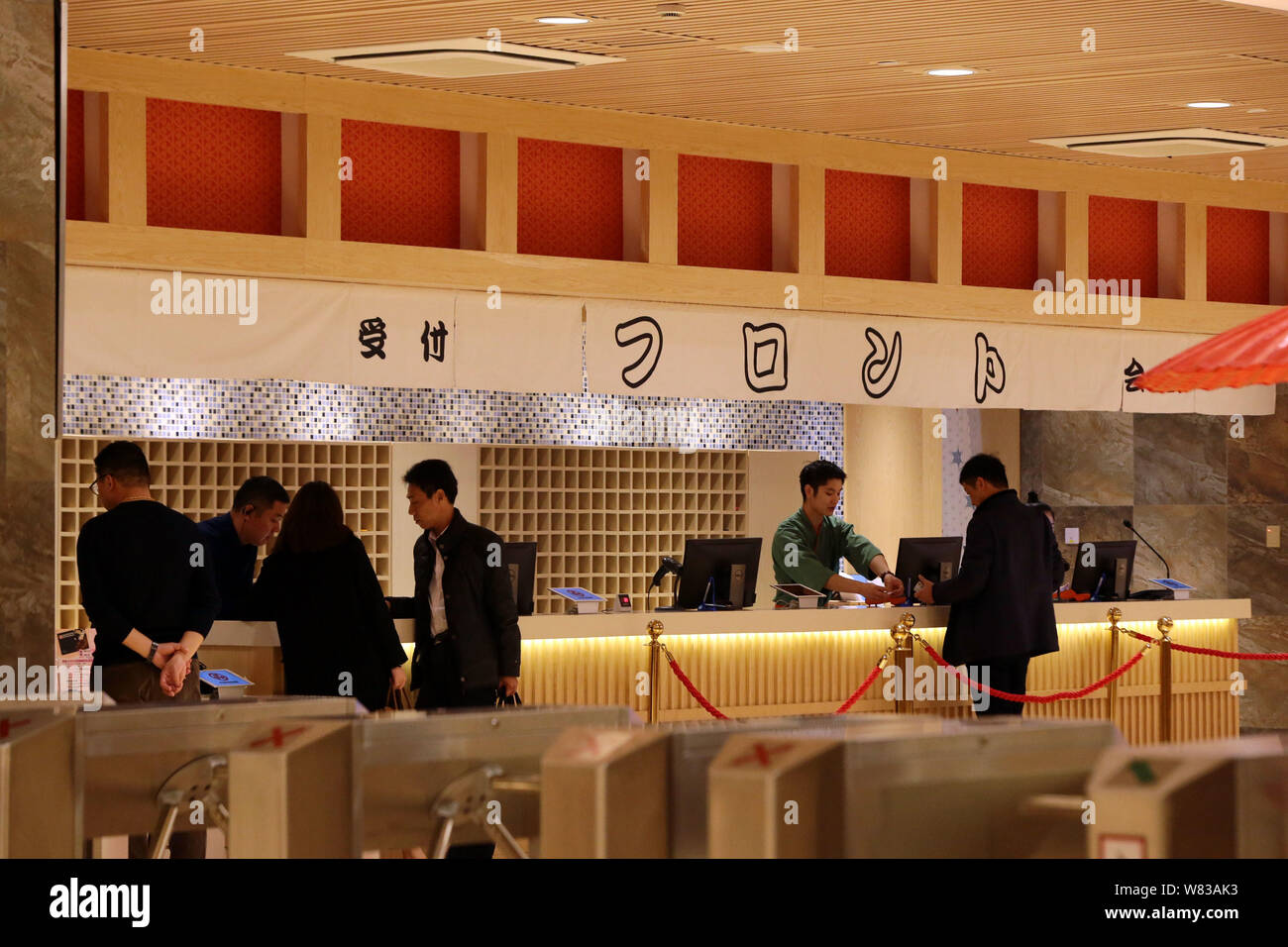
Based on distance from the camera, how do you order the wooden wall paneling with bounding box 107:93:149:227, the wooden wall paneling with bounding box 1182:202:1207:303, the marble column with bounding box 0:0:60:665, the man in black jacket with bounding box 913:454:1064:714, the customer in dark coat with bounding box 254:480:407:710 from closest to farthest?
1. the marble column with bounding box 0:0:60:665
2. the customer in dark coat with bounding box 254:480:407:710
3. the wooden wall paneling with bounding box 107:93:149:227
4. the man in black jacket with bounding box 913:454:1064:714
5. the wooden wall paneling with bounding box 1182:202:1207:303

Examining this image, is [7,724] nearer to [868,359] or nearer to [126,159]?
[126,159]

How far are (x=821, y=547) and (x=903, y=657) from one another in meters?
0.68

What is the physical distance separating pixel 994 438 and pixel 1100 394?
2.10 metres

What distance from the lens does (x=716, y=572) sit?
25.0 ft

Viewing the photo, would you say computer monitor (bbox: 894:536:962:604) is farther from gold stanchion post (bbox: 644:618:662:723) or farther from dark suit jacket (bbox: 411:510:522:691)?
dark suit jacket (bbox: 411:510:522:691)

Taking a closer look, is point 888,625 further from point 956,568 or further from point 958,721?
point 958,721

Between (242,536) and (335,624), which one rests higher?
(242,536)

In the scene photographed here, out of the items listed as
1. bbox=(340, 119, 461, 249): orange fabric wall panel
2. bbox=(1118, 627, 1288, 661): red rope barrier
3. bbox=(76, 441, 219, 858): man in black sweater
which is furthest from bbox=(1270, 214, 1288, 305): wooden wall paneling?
bbox=(76, 441, 219, 858): man in black sweater

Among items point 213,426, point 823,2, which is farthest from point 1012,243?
point 213,426

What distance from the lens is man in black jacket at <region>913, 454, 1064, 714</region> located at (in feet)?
24.1

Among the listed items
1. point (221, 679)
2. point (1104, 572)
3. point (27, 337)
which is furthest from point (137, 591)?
point (1104, 572)

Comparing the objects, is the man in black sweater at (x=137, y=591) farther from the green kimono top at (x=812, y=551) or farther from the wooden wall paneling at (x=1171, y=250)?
the wooden wall paneling at (x=1171, y=250)

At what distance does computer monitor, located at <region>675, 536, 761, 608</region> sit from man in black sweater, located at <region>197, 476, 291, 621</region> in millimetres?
2031

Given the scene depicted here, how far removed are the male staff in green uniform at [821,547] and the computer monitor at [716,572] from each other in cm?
38
